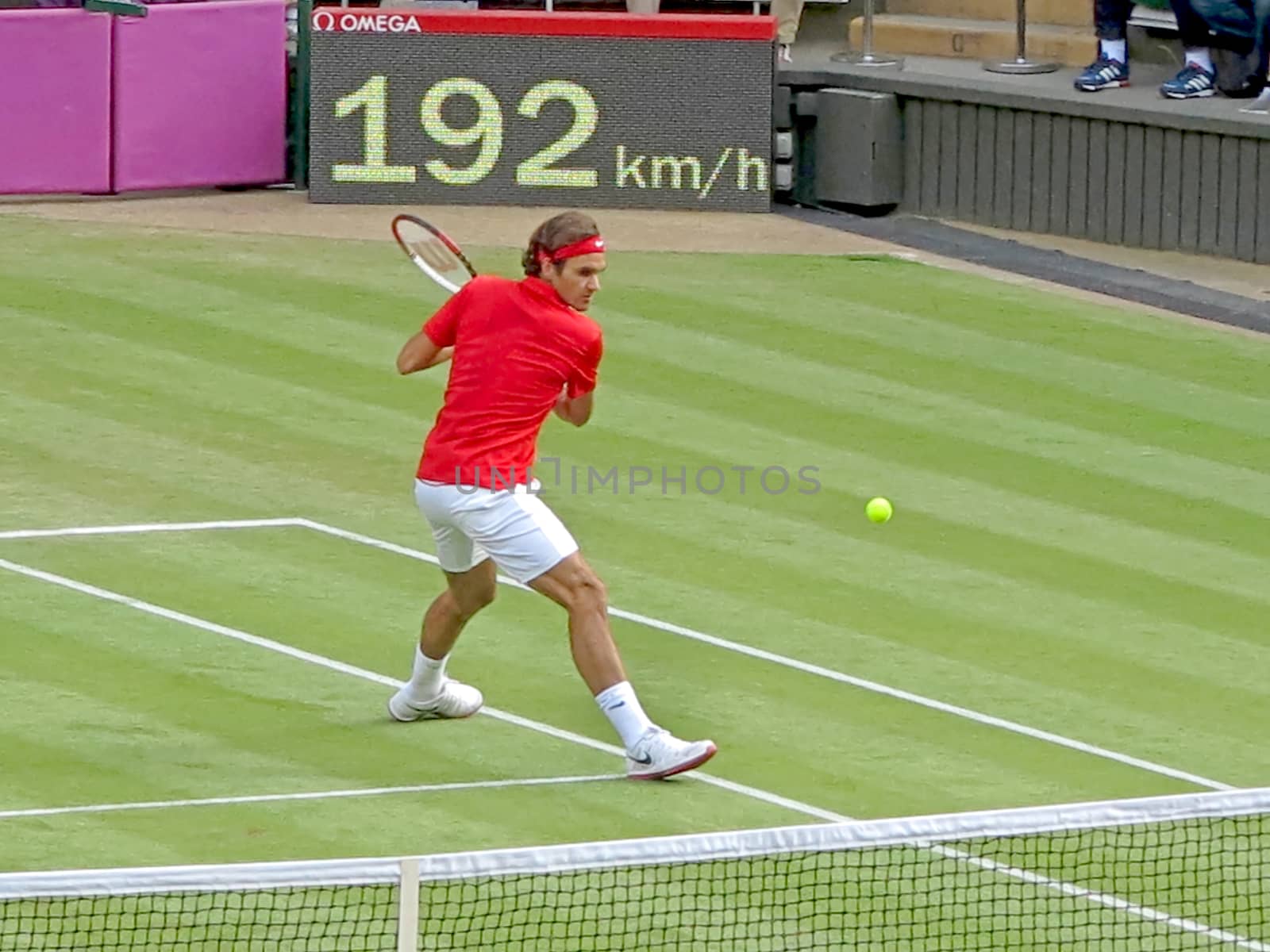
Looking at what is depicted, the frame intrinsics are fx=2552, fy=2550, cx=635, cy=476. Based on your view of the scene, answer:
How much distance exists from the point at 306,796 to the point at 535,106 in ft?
33.2

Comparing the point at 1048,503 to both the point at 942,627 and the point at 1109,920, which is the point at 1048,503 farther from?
the point at 1109,920

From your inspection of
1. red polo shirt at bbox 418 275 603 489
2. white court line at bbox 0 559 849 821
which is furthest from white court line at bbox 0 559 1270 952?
red polo shirt at bbox 418 275 603 489

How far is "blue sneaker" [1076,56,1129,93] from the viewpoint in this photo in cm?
1841

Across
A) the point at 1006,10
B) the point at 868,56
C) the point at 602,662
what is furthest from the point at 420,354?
the point at 1006,10

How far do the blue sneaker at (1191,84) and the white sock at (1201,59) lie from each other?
0.02m

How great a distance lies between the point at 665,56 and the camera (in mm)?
18219

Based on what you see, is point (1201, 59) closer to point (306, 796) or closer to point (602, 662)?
point (602, 662)

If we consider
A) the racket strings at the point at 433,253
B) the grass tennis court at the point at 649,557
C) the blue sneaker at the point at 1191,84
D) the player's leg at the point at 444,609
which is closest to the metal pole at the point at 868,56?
the blue sneaker at the point at 1191,84

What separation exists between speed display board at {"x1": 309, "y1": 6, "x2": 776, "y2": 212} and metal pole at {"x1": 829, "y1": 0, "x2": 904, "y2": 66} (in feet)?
4.95

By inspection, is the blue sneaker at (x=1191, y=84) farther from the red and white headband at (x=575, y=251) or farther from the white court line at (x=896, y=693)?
the red and white headband at (x=575, y=251)

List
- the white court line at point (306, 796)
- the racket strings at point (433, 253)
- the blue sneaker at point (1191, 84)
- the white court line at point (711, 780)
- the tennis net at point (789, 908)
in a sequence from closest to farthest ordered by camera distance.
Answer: the tennis net at point (789, 908) < the white court line at point (711, 780) < the white court line at point (306, 796) < the racket strings at point (433, 253) < the blue sneaker at point (1191, 84)

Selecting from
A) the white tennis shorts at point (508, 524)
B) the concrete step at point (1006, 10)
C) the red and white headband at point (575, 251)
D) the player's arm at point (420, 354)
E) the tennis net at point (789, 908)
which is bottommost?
the tennis net at point (789, 908)

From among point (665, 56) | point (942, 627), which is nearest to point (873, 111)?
point (665, 56)

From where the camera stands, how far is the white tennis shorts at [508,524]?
888 cm
